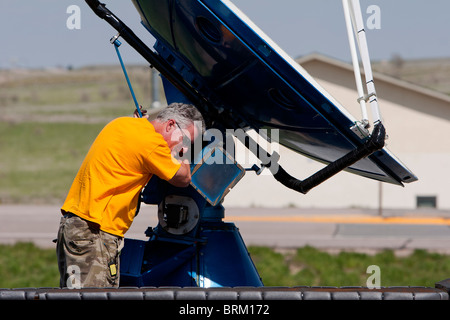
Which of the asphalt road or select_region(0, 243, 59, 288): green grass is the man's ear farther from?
the asphalt road

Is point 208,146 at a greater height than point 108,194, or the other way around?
point 208,146

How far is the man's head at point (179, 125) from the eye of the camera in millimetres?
3973

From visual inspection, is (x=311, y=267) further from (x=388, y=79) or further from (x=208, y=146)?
(x=388, y=79)

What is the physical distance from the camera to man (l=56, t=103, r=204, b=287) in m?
3.83

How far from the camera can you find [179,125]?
400 cm

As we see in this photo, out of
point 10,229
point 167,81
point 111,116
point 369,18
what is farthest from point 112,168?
point 111,116

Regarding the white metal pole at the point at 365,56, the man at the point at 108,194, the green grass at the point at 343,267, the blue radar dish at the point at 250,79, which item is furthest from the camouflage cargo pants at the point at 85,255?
the green grass at the point at 343,267

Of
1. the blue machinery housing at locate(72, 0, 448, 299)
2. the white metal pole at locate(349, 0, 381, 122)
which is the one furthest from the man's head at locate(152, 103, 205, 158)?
the white metal pole at locate(349, 0, 381, 122)

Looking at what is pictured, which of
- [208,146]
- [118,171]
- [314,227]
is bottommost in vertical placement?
[118,171]

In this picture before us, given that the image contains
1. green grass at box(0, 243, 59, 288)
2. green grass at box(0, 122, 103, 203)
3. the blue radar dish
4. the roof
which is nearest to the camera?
the blue radar dish

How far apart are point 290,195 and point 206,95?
20112 mm

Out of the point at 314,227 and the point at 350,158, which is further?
the point at 314,227

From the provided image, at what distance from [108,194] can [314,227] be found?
1454cm

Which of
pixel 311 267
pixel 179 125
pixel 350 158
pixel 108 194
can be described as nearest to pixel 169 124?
pixel 179 125
